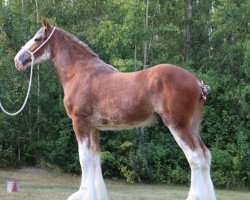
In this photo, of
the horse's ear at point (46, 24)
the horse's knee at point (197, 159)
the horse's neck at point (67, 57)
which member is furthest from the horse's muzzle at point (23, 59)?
the horse's knee at point (197, 159)

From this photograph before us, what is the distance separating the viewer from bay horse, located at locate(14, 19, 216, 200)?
22.8 ft

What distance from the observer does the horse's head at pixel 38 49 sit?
8086mm

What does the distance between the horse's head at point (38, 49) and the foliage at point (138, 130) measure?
9682 mm

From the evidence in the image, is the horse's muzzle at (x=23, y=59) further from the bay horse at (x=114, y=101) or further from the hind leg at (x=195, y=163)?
the hind leg at (x=195, y=163)

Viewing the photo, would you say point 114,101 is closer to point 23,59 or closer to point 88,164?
point 88,164

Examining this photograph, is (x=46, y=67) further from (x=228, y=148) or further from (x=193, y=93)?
(x=193, y=93)

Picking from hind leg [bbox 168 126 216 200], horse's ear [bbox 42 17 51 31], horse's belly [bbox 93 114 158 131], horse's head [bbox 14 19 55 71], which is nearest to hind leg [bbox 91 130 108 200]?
horse's belly [bbox 93 114 158 131]

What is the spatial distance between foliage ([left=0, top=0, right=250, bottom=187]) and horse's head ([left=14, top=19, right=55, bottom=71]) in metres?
9.68

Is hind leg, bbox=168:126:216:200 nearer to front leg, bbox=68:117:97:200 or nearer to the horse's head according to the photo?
front leg, bbox=68:117:97:200

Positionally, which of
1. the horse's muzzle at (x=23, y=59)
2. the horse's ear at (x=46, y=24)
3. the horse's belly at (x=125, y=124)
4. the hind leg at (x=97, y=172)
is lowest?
the hind leg at (x=97, y=172)

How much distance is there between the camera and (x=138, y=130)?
18.4m

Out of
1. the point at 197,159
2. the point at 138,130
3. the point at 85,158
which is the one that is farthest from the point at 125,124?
the point at 138,130

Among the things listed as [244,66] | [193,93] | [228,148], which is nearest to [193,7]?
[244,66]

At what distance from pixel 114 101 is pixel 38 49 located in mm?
1599
